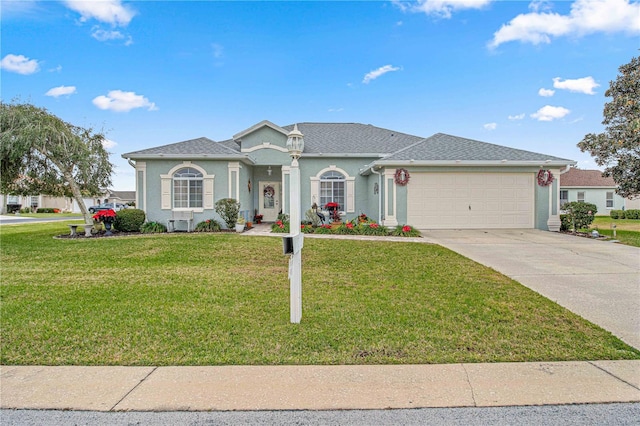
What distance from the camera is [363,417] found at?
2.69m

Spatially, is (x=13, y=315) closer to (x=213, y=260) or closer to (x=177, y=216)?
(x=213, y=260)

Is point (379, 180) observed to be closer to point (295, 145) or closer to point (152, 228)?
point (152, 228)

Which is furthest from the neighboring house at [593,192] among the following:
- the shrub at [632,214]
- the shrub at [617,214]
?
the shrub at [632,214]

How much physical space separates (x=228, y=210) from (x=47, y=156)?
22.0 feet

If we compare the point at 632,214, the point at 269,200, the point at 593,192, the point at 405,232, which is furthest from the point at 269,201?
the point at 632,214

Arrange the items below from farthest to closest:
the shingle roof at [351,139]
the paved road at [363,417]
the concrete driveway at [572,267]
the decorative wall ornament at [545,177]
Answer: the shingle roof at [351,139], the decorative wall ornament at [545,177], the concrete driveway at [572,267], the paved road at [363,417]

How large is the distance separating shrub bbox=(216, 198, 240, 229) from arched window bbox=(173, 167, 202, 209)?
4.86ft

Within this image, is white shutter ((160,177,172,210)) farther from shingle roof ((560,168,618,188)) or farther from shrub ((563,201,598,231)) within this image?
shingle roof ((560,168,618,188))

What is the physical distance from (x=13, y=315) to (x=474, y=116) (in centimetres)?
1795

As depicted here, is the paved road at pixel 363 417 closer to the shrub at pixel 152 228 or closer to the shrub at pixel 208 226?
the shrub at pixel 208 226

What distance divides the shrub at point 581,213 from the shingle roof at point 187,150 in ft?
42.9

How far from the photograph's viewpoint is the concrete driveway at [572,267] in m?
5.02

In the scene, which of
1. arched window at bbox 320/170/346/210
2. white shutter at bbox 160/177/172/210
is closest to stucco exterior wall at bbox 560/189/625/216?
arched window at bbox 320/170/346/210

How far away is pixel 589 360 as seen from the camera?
3609mm
